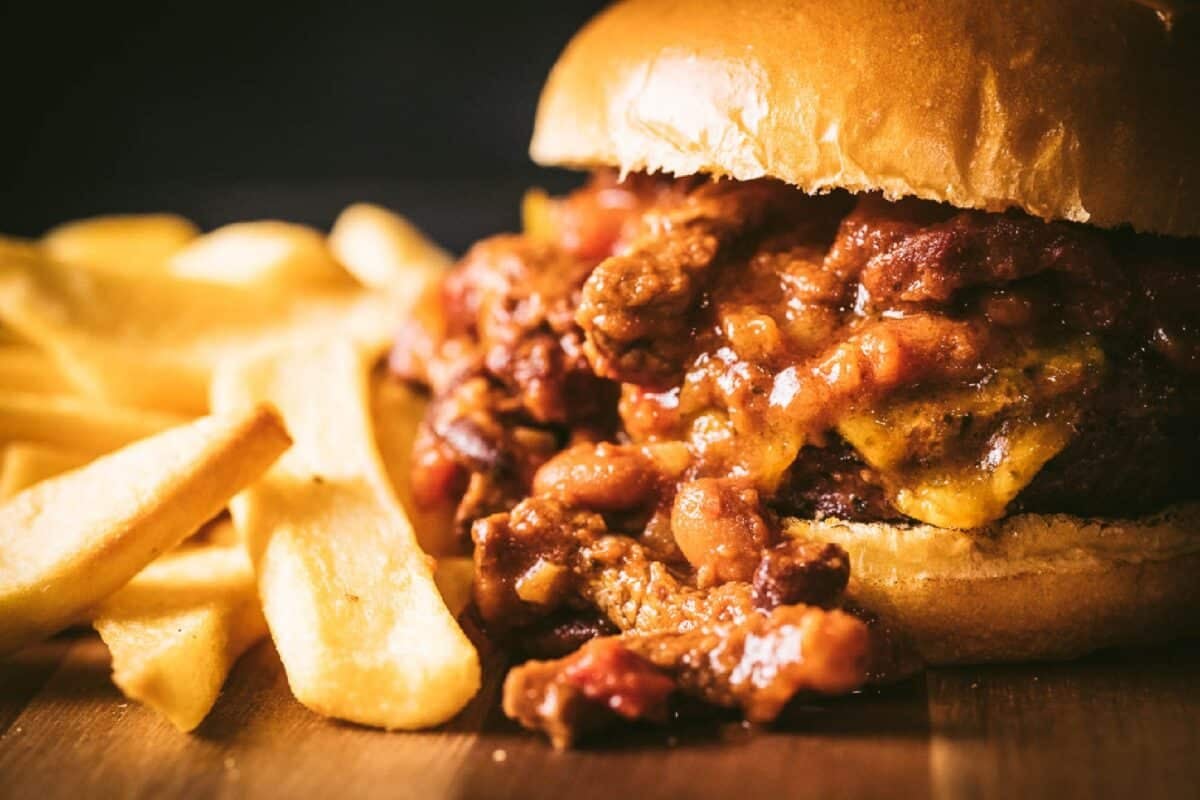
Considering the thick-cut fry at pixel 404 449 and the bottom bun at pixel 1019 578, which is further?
the thick-cut fry at pixel 404 449

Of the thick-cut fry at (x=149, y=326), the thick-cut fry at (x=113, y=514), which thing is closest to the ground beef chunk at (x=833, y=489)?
the thick-cut fry at (x=113, y=514)

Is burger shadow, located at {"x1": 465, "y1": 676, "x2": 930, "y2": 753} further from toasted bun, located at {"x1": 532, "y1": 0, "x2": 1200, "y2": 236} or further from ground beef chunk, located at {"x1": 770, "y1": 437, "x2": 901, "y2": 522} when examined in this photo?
toasted bun, located at {"x1": 532, "y1": 0, "x2": 1200, "y2": 236}

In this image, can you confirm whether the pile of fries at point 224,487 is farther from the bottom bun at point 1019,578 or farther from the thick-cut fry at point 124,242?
the bottom bun at point 1019,578

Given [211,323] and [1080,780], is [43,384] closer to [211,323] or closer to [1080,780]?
[211,323]

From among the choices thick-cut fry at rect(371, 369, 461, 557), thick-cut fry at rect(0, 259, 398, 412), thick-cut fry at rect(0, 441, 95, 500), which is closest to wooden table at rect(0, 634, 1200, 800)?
thick-cut fry at rect(371, 369, 461, 557)

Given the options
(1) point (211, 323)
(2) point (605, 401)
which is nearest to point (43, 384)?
(1) point (211, 323)
